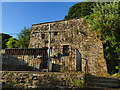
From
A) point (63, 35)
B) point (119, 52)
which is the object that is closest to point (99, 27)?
point (119, 52)

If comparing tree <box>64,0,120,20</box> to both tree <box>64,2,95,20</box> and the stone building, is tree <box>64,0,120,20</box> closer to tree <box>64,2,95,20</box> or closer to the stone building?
tree <box>64,2,95,20</box>

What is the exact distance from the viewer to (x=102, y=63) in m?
7.98

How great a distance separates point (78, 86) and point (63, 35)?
265 inches

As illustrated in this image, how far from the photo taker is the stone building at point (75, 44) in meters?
8.16

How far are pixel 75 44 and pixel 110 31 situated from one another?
123 inches

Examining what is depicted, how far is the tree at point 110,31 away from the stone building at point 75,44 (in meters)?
0.50

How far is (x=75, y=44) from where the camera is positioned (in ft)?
A: 30.4

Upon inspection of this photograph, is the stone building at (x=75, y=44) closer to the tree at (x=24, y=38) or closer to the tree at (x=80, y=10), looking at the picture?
the tree at (x=24, y=38)

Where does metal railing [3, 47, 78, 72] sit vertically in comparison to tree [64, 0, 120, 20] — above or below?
below

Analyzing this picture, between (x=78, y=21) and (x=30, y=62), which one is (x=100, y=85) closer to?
(x=30, y=62)

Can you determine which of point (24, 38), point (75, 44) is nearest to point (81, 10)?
point (75, 44)

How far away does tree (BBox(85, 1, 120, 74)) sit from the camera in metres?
7.52

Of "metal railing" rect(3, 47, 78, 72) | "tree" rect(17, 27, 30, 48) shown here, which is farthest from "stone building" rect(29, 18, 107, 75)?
"tree" rect(17, 27, 30, 48)

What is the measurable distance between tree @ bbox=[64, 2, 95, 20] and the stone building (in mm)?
4814
